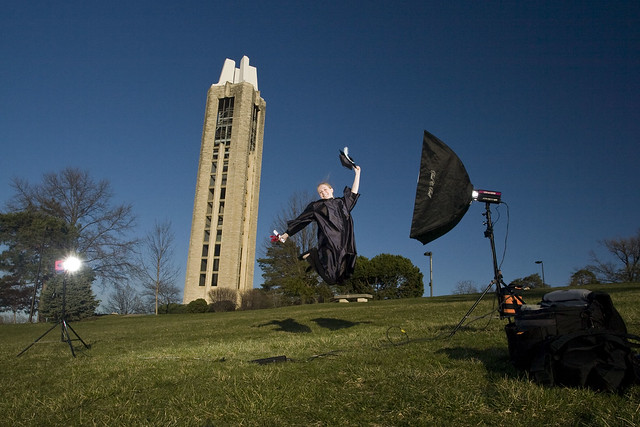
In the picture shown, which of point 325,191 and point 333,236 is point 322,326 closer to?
point 333,236

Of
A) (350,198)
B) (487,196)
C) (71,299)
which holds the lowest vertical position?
(71,299)

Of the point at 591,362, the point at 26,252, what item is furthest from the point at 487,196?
the point at 26,252

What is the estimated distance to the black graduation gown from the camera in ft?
25.6

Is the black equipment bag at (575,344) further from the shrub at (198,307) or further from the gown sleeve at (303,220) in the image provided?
the shrub at (198,307)

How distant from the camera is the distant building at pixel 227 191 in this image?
50.5 m

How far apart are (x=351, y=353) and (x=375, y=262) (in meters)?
36.9

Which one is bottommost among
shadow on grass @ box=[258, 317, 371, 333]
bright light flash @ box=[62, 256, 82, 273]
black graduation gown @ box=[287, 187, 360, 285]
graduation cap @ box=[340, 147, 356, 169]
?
shadow on grass @ box=[258, 317, 371, 333]

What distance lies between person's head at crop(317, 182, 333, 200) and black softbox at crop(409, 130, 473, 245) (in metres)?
2.29

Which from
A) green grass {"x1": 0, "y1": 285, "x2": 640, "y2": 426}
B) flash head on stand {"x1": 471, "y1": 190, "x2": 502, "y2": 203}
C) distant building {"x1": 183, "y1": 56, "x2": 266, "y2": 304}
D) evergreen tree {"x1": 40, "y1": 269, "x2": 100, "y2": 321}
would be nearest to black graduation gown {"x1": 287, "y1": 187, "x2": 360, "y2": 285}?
green grass {"x1": 0, "y1": 285, "x2": 640, "y2": 426}

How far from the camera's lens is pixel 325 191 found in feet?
28.1

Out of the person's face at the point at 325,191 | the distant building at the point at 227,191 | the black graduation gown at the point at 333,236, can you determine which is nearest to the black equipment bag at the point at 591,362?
the black graduation gown at the point at 333,236

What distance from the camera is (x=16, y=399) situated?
4.48 metres

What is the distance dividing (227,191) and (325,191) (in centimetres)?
4627

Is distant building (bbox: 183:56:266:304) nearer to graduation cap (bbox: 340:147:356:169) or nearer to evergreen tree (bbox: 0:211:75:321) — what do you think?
evergreen tree (bbox: 0:211:75:321)
